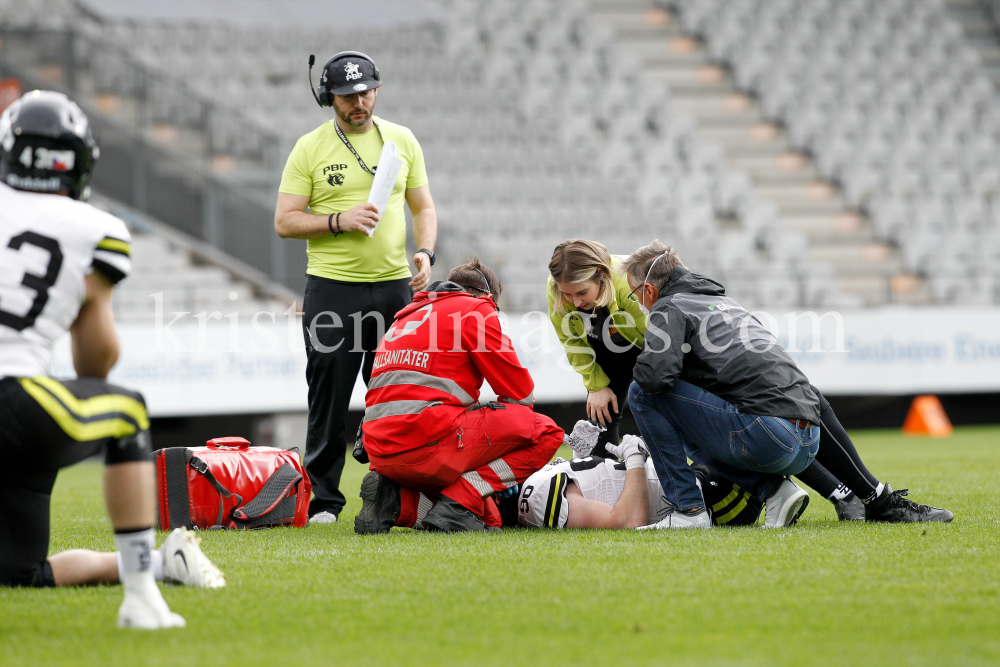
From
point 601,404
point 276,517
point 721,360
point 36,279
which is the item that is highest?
point 36,279

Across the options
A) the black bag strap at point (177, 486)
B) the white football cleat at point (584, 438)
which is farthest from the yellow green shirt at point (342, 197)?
the white football cleat at point (584, 438)

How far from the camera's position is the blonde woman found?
4.41 metres

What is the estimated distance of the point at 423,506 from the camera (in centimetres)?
440

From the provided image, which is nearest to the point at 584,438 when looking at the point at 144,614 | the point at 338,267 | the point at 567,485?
the point at 567,485

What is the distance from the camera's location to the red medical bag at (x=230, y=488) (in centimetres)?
450

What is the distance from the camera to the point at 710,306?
410 cm

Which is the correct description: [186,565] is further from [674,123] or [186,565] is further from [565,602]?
[674,123]

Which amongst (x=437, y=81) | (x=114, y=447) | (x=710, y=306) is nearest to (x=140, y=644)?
(x=114, y=447)

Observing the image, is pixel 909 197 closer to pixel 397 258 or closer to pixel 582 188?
pixel 582 188

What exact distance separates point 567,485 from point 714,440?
0.68 metres

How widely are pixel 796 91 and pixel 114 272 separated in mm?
16722

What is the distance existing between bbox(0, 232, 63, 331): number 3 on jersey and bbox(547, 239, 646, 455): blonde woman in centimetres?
235

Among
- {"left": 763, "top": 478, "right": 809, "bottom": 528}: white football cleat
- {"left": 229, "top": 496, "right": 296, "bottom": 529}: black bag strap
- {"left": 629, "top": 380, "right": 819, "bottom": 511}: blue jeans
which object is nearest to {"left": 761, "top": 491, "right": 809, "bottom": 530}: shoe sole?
{"left": 763, "top": 478, "right": 809, "bottom": 528}: white football cleat

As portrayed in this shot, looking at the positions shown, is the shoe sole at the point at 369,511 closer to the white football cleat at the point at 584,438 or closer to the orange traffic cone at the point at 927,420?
the white football cleat at the point at 584,438
